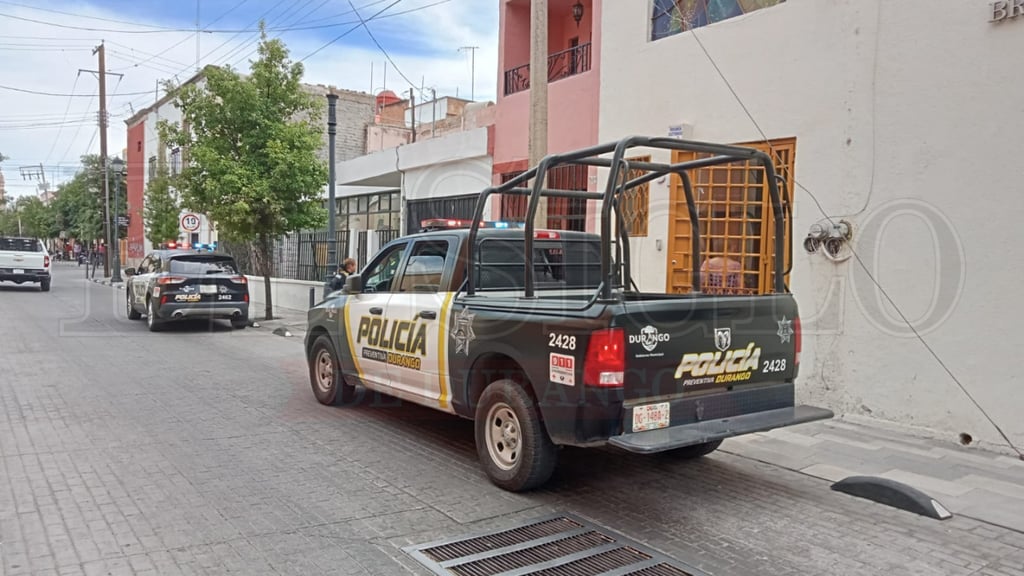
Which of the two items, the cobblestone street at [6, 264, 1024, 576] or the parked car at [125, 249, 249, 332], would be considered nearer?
the cobblestone street at [6, 264, 1024, 576]

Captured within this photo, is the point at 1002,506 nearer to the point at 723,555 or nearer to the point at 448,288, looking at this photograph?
the point at 723,555

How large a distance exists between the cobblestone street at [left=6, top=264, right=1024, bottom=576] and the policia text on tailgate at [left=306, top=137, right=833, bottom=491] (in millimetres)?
491

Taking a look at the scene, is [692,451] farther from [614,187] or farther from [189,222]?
[189,222]

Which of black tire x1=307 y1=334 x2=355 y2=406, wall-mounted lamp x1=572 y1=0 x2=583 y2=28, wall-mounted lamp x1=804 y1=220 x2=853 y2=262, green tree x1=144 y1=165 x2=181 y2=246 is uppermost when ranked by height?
wall-mounted lamp x1=572 y1=0 x2=583 y2=28

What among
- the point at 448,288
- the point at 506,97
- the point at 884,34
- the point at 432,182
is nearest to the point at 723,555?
the point at 448,288

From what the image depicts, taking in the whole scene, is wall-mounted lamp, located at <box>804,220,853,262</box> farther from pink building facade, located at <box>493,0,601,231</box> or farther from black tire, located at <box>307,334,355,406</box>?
black tire, located at <box>307,334,355,406</box>

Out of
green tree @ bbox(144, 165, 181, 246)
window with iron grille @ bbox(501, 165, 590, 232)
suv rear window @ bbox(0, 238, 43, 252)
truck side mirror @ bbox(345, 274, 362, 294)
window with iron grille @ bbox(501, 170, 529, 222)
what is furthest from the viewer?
suv rear window @ bbox(0, 238, 43, 252)

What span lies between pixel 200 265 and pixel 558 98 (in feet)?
26.3

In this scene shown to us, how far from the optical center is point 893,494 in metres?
5.21

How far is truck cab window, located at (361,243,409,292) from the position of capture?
694 centimetres

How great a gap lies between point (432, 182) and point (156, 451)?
10.7 metres

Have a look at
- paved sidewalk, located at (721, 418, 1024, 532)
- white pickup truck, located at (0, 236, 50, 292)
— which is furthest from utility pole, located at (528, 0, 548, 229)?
white pickup truck, located at (0, 236, 50, 292)

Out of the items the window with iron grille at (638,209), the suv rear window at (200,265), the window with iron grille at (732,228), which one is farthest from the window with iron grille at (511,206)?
the suv rear window at (200,265)

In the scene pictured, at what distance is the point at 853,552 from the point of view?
432cm
